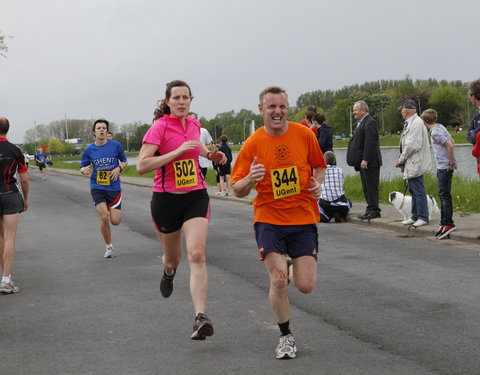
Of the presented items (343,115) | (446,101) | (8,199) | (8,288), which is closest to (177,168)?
(8,199)

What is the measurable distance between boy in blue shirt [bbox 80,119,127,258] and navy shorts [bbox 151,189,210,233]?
13.8 ft

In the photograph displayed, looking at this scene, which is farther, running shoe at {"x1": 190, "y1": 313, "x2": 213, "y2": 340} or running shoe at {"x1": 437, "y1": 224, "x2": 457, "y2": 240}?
running shoe at {"x1": 437, "y1": 224, "x2": 457, "y2": 240}

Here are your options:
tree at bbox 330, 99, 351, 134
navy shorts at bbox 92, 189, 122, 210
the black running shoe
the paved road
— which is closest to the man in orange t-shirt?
the paved road

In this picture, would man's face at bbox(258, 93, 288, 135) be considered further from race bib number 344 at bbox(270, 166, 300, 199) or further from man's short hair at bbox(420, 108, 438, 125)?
man's short hair at bbox(420, 108, 438, 125)

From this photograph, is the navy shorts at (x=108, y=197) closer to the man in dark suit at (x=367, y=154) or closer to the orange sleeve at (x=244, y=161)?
the man in dark suit at (x=367, y=154)

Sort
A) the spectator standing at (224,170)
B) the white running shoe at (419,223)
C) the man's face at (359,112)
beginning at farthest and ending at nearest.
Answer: the spectator standing at (224,170) → the man's face at (359,112) → the white running shoe at (419,223)

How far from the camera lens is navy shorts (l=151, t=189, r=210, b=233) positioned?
5.76 metres

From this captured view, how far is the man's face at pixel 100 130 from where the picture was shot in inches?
389

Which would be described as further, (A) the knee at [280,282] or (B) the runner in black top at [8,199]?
(B) the runner in black top at [8,199]

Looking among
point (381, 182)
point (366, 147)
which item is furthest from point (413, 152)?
point (381, 182)

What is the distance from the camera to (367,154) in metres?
13.0

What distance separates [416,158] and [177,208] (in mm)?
6702

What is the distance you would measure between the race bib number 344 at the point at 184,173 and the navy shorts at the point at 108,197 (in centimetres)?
454

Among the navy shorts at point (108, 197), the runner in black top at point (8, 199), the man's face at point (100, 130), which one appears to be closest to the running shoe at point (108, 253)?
the navy shorts at point (108, 197)
